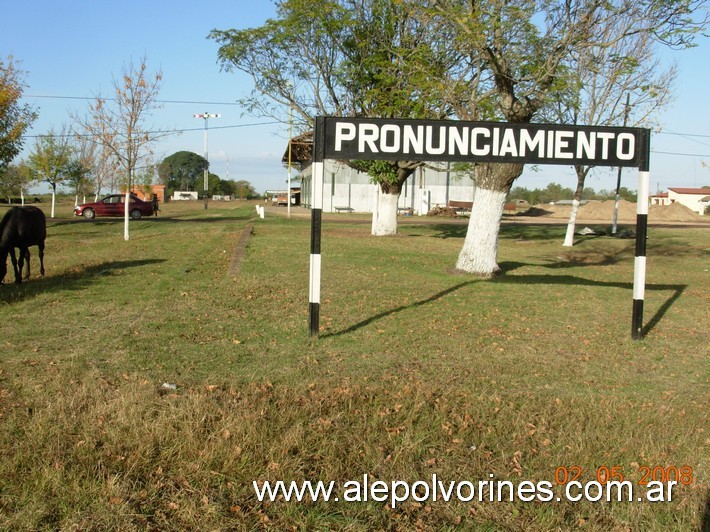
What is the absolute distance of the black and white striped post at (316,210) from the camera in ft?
24.9

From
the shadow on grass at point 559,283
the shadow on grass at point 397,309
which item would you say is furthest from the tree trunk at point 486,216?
the shadow on grass at point 397,309

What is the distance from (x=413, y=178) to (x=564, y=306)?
149 ft

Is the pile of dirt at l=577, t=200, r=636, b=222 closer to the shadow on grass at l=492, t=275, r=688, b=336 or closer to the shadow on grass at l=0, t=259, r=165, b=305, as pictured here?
the shadow on grass at l=492, t=275, r=688, b=336

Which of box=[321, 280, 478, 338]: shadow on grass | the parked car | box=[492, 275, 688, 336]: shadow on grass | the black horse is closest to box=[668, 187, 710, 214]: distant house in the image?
the parked car

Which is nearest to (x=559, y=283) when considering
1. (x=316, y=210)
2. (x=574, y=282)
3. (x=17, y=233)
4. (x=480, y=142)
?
(x=574, y=282)

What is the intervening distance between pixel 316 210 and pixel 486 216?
22.4ft

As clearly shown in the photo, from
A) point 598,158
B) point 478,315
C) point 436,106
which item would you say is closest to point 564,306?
point 478,315

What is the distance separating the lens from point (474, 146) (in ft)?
26.1

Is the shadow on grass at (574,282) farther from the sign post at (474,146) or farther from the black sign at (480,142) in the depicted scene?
the black sign at (480,142)

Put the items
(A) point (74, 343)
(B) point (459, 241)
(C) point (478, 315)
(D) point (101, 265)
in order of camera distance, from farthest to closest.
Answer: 1. (B) point (459, 241)
2. (D) point (101, 265)
3. (C) point (478, 315)
4. (A) point (74, 343)

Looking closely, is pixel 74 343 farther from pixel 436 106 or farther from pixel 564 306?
pixel 436 106

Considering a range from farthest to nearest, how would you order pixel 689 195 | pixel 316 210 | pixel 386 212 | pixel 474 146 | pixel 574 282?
pixel 689 195 → pixel 386 212 → pixel 574 282 → pixel 474 146 → pixel 316 210

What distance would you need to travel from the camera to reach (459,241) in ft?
84.1

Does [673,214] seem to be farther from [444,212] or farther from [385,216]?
[385,216]
